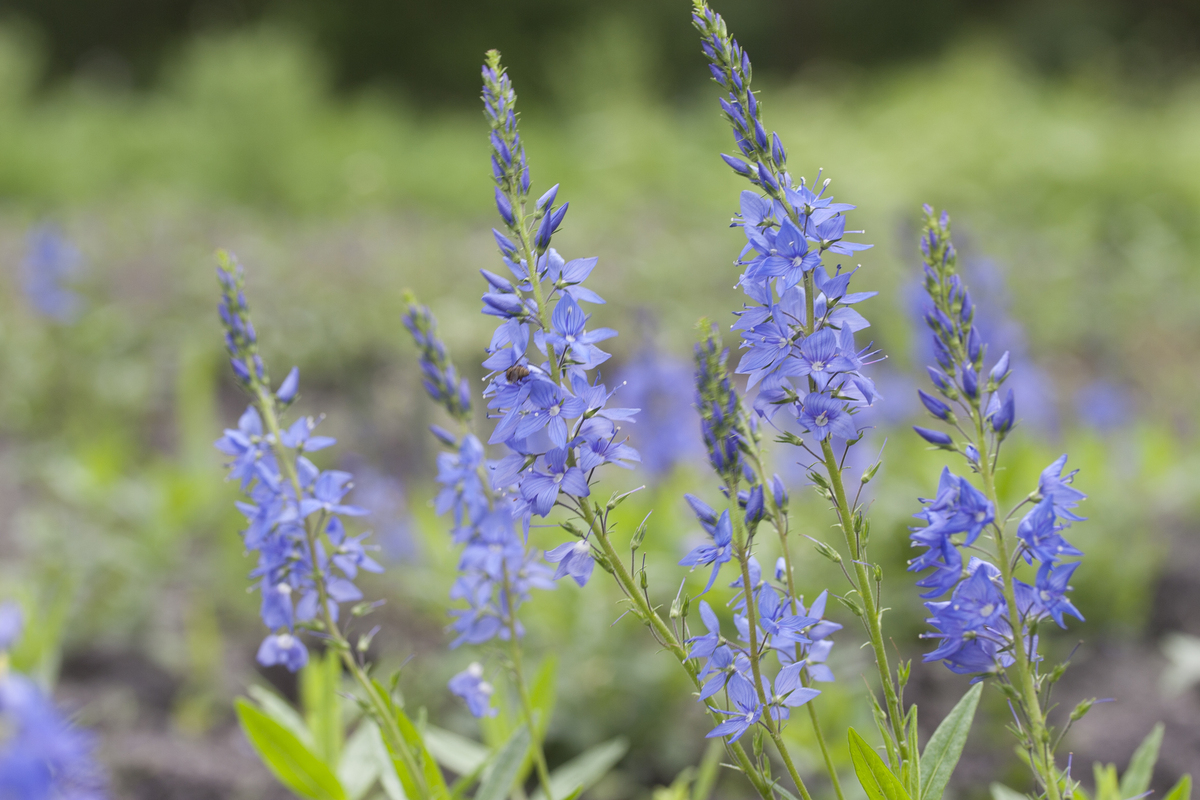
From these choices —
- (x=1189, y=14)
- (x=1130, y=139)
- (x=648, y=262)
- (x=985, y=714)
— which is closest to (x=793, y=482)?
(x=985, y=714)

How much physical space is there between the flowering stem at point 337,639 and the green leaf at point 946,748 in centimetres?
82

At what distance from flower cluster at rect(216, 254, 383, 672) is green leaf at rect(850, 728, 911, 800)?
2.60 ft

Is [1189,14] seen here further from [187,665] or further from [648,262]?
[187,665]

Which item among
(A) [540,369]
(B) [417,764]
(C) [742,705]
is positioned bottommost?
(B) [417,764]

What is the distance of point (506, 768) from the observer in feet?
5.88

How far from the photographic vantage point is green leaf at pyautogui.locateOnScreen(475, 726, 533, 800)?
5.79 feet

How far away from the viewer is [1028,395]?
397 cm

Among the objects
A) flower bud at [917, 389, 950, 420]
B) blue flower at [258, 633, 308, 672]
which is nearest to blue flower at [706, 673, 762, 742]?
flower bud at [917, 389, 950, 420]

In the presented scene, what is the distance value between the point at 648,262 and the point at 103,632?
16.5 ft

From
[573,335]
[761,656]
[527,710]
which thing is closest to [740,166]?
[573,335]

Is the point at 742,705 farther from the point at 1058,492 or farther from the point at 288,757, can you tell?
the point at 288,757

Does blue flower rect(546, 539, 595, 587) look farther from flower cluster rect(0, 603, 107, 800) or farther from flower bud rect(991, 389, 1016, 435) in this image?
flower cluster rect(0, 603, 107, 800)

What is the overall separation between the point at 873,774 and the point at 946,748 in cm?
19

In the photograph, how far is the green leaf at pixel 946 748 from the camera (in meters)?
1.47
